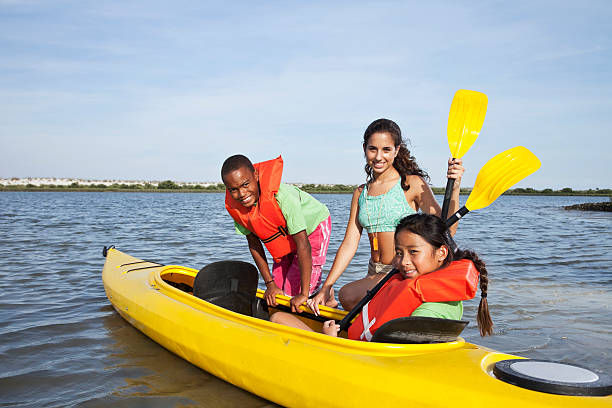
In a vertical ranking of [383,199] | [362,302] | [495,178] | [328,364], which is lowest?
[328,364]

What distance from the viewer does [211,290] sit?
385cm

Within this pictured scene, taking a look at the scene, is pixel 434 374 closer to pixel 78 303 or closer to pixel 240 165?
pixel 240 165

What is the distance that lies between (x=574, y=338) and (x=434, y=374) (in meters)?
2.53

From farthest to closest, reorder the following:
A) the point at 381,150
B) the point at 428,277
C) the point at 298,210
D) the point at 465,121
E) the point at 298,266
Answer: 1. the point at 298,266
2. the point at 298,210
3. the point at 465,121
4. the point at 381,150
5. the point at 428,277

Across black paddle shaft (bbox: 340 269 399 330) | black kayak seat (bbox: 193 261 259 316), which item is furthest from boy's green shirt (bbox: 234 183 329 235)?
black paddle shaft (bbox: 340 269 399 330)

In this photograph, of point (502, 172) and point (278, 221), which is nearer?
point (502, 172)

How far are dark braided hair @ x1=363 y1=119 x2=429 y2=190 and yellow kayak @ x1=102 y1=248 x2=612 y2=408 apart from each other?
1033 mm

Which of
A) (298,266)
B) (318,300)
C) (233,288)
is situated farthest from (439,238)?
(233,288)

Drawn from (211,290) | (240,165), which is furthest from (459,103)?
(211,290)

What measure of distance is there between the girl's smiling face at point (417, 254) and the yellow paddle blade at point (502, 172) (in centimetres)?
53

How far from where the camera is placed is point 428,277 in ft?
7.66

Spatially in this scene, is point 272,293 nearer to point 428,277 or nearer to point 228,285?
point 228,285

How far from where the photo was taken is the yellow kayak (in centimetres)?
203

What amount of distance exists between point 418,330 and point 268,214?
1485 millimetres
